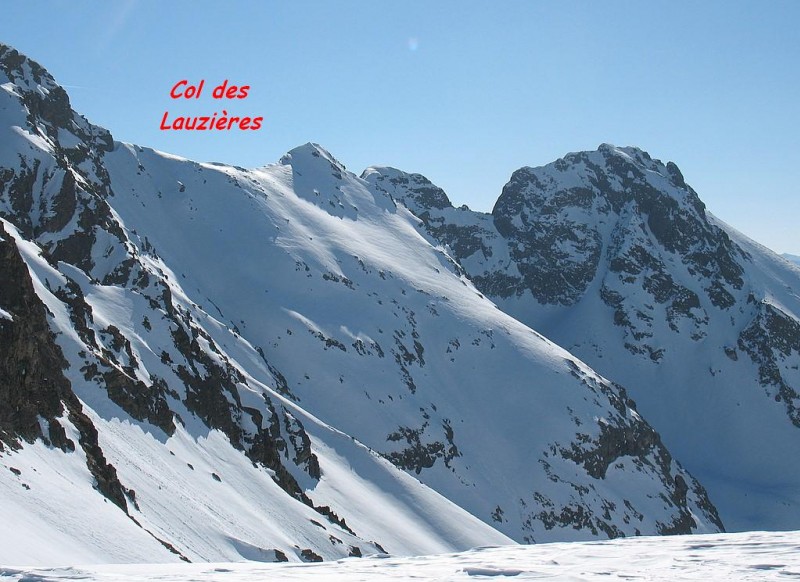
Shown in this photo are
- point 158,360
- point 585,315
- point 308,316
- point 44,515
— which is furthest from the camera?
point 585,315

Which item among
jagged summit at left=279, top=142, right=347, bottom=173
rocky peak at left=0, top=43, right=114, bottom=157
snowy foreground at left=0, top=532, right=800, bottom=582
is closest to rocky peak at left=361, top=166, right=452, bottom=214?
jagged summit at left=279, top=142, right=347, bottom=173

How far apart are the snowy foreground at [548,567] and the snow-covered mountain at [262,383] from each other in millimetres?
5436

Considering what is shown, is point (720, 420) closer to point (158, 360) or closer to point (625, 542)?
point (158, 360)

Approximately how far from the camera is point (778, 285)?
19362 centimetres

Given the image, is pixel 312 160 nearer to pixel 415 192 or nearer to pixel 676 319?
pixel 415 192

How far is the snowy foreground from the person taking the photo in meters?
13.3

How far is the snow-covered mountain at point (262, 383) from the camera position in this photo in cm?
3544

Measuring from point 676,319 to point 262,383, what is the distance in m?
120

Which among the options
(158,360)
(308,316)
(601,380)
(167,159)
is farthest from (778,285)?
(158,360)

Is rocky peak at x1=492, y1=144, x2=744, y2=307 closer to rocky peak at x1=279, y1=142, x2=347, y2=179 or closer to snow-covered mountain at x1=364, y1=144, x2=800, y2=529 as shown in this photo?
snow-covered mountain at x1=364, y1=144, x2=800, y2=529

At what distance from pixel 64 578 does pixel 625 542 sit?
1231cm

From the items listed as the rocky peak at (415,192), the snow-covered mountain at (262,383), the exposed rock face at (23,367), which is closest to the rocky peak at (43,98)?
the snow-covered mountain at (262,383)

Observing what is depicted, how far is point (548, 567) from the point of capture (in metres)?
14.4

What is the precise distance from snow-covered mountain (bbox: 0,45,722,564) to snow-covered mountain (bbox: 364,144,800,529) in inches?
1075
